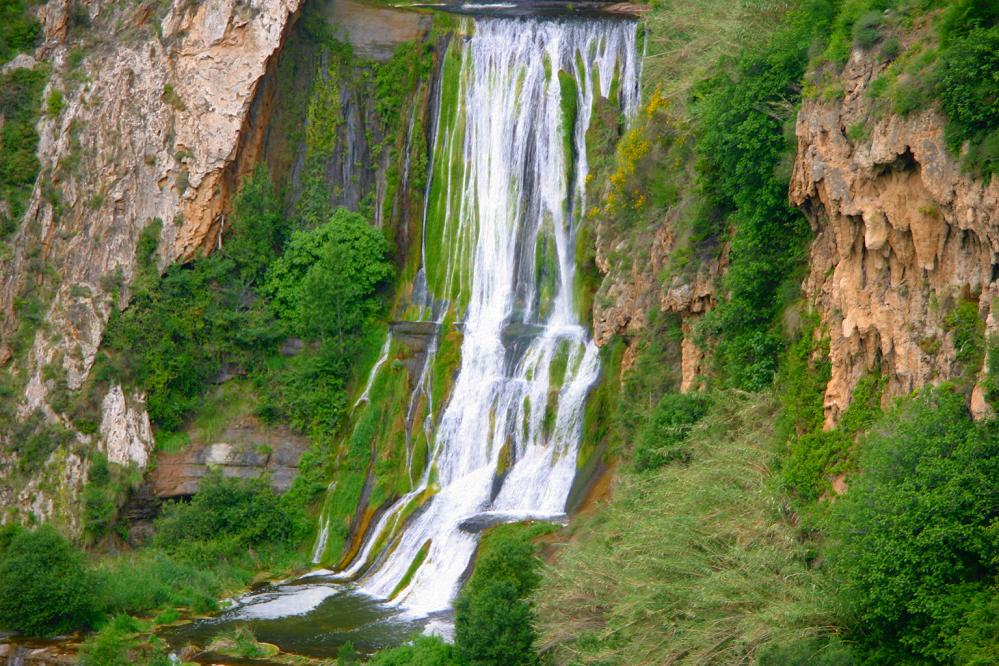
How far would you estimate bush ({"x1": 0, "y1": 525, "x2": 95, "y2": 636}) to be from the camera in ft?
96.6

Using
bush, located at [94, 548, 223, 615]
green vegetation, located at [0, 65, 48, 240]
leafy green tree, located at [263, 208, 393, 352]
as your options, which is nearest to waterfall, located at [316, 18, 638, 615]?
leafy green tree, located at [263, 208, 393, 352]

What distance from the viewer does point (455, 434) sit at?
116 feet

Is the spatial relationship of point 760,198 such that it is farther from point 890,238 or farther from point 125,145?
point 125,145

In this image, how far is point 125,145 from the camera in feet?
131

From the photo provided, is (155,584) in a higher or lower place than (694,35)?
lower

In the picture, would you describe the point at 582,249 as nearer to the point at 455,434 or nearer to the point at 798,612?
the point at 455,434

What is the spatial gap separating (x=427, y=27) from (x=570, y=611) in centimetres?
2422

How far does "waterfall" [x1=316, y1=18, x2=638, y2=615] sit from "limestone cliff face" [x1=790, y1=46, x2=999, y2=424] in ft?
37.5

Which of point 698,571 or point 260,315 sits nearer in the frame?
point 698,571

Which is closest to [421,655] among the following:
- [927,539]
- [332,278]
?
[927,539]

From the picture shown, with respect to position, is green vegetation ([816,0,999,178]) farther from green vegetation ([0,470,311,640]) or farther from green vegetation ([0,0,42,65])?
green vegetation ([0,0,42,65])

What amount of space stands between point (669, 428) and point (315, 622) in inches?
394

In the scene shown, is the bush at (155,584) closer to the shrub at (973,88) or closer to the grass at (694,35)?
the grass at (694,35)

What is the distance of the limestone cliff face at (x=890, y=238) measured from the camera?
60.6ft
